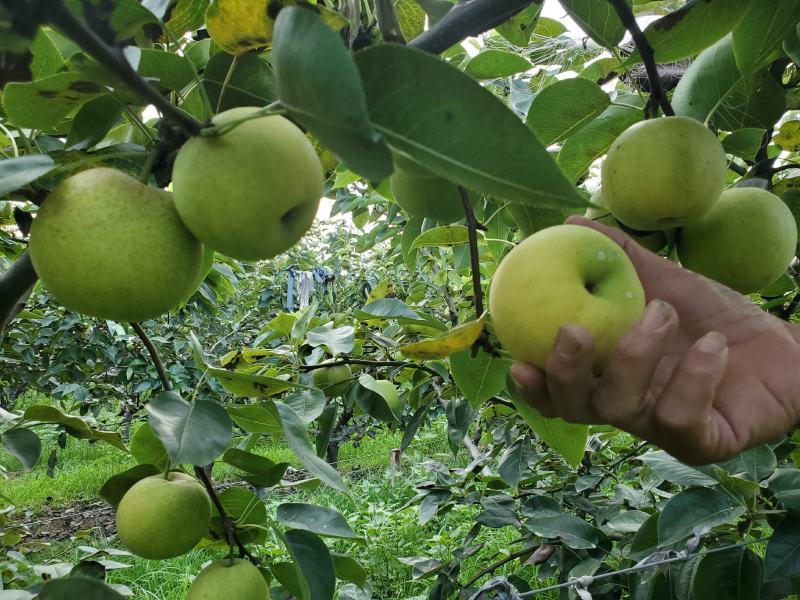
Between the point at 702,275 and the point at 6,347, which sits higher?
the point at 702,275

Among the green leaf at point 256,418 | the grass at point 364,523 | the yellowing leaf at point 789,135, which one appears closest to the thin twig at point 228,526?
the green leaf at point 256,418

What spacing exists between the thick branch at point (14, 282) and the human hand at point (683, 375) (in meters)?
0.67

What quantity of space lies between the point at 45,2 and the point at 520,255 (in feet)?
1.93

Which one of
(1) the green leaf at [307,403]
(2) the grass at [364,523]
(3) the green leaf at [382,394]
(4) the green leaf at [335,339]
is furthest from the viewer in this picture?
(2) the grass at [364,523]

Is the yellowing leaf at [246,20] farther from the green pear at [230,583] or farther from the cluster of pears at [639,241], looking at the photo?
the green pear at [230,583]

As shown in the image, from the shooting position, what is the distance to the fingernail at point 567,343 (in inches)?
29.3

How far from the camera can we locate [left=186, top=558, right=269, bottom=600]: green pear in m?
1.15

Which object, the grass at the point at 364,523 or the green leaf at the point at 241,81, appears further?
the grass at the point at 364,523

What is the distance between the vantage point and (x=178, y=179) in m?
0.67

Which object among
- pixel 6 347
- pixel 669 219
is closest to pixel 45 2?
pixel 669 219

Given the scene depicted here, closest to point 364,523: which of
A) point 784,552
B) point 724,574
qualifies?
point 724,574

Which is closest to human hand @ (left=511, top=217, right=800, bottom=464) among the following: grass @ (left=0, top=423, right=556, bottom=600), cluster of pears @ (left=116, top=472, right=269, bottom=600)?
cluster of pears @ (left=116, top=472, right=269, bottom=600)

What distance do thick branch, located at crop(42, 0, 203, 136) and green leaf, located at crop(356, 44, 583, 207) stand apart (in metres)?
0.20

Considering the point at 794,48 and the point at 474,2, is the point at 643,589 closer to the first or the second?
the point at 794,48
